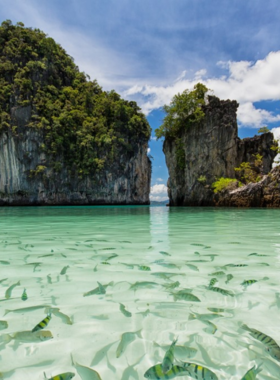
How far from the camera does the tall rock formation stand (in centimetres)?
3525

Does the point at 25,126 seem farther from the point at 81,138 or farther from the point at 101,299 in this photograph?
the point at 101,299

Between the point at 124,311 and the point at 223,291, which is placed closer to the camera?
the point at 124,311

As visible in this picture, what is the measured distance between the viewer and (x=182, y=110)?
2841 centimetres

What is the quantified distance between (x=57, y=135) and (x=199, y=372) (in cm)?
3833

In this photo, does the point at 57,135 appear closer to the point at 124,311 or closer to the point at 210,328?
the point at 124,311

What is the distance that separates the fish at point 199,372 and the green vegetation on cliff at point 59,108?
37139 millimetres

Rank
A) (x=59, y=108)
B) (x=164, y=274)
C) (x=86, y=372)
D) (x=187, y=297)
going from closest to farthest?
1. (x=86, y=372)
2. (x=187, y=297)
3. (x=164, y=274)
4. (x=59, y=108)

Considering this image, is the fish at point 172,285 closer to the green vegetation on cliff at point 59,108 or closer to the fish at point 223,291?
the fish at point 223,291

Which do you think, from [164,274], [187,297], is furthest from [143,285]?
[187,297]

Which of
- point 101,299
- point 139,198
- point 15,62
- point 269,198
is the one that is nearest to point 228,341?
point 101,299

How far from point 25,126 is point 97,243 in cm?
3553

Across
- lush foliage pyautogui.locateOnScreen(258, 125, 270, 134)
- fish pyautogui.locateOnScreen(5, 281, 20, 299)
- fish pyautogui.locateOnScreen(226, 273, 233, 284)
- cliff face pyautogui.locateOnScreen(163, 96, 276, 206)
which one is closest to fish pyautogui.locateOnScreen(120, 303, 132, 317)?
fish pyautogui.locateOnScreen(5, 281, 20, 299)

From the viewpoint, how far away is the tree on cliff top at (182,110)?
28266 mm

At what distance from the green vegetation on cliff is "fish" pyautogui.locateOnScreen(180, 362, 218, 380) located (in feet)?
122
